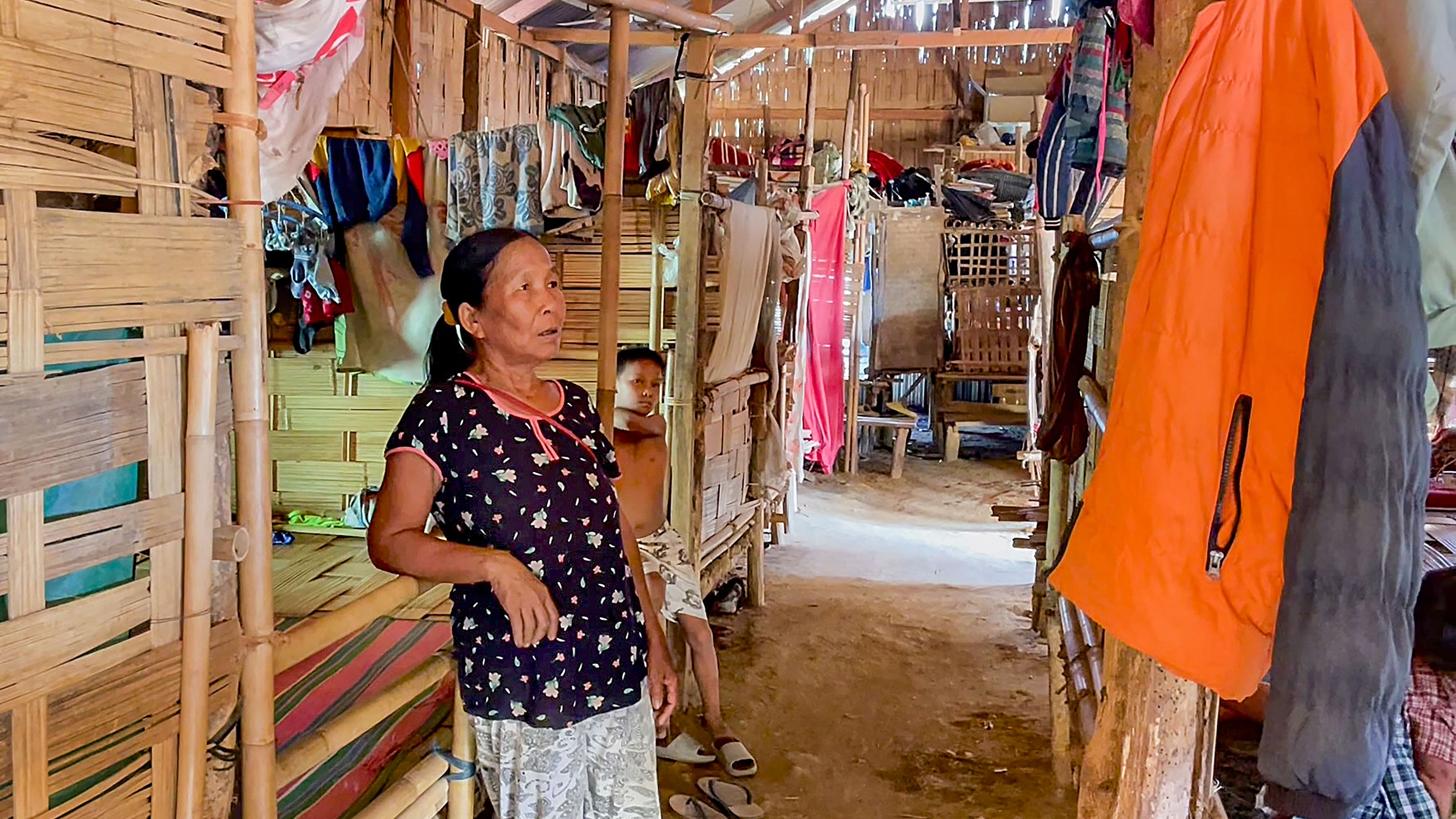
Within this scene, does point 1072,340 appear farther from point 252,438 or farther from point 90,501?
point 90,501

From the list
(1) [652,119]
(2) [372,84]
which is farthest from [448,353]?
(2) [372,84]

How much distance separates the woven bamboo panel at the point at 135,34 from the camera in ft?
3.59

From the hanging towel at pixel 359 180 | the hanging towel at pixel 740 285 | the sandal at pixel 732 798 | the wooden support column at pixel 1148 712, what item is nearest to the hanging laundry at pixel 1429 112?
the wooden support column at pixel 1148 712

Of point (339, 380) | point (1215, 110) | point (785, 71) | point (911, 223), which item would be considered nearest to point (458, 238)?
point (339, 380)

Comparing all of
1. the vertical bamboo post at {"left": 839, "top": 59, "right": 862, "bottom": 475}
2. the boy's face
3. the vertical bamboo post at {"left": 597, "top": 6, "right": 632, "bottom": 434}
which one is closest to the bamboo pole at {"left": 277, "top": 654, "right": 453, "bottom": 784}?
the vertical bamboo post at {"left": 597, "top": 6, "right": 632, "bottom": 434}

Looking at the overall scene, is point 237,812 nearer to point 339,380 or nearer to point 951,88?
point 339,380

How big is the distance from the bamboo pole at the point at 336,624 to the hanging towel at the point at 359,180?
310 centimetres

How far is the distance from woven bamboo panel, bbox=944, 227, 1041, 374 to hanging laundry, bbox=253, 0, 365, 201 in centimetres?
832

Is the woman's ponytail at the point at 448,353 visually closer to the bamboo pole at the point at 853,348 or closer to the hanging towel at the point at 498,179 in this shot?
the hanging towel at the point at 498,179

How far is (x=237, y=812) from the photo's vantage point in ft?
5.00

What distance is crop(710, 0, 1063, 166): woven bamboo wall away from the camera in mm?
12719

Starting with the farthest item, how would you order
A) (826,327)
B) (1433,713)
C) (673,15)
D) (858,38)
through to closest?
(826,327), (858,38), (673,15), (1433,713)

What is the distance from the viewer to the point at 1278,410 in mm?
1282

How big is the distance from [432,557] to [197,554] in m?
0.40
